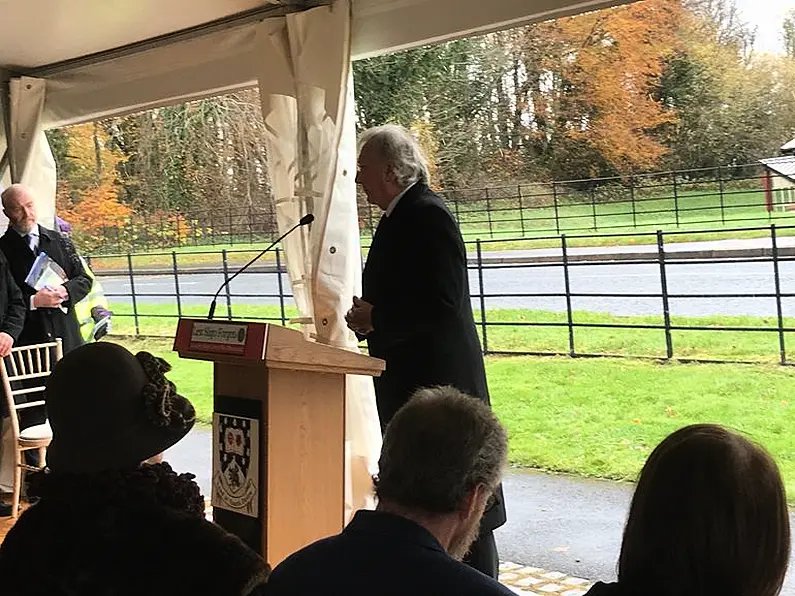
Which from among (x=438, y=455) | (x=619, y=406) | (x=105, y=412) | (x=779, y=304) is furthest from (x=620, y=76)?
(x=105, y=412)

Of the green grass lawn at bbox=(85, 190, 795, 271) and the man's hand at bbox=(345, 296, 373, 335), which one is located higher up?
the green grass lawn at bbox=(85, 190, 795, 271)

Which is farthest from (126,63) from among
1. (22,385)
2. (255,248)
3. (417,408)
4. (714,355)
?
(714,355)

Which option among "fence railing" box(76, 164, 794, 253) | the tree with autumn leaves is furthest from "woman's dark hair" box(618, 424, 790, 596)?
the tree with autumn leaves

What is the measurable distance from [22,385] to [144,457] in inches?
137

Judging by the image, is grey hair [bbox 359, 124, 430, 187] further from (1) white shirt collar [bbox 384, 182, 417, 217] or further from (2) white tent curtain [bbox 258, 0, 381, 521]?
(2) white tent curtain [bbox 258, 0, 381, 521]

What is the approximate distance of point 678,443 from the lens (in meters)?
1.14

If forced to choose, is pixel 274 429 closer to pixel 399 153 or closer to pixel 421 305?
pixel 421 305

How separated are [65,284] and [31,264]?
0.59ft

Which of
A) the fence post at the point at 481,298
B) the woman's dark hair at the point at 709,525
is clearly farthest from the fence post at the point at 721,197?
the woman's dark hair at the point at 709,525

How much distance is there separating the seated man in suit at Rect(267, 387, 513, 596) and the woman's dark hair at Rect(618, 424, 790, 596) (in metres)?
0.25

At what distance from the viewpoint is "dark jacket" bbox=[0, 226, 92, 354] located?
4352 millimetres

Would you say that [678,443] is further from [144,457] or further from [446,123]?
[446,123]

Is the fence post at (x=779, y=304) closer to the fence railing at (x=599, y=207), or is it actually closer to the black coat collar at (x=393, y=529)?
the fence railing at (x=599, y=207)

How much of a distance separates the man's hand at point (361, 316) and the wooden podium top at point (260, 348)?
0.29 m
